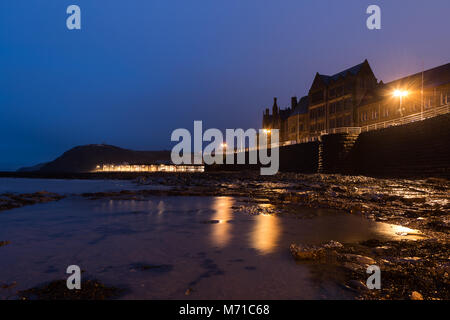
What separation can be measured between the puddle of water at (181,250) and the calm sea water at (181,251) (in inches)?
0.4

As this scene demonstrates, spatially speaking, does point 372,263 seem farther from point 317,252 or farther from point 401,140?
point 401,140

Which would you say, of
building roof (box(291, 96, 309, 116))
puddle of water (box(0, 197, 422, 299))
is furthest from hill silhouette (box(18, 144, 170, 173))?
puddle of water (box(0, 197, 422, 299))

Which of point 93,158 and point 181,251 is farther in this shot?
point 93,158

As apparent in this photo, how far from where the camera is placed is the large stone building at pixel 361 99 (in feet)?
122

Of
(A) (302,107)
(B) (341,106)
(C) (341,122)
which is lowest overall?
(C) (341,122)

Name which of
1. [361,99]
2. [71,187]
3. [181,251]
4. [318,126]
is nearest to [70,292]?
[181,251]

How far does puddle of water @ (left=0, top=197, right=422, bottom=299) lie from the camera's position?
2779 mm

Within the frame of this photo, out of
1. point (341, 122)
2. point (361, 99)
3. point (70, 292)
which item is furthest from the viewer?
point (341, 122)

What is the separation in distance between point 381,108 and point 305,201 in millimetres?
43087

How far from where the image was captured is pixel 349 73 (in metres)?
50.2

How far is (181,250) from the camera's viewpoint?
413 centimetres

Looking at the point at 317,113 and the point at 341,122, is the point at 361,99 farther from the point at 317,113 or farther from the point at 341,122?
the point at 317,113

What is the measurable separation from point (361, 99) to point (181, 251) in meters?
53.7
